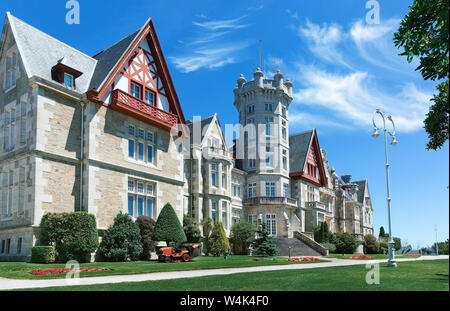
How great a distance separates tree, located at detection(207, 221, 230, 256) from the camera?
3434 cm

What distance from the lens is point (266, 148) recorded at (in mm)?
49219

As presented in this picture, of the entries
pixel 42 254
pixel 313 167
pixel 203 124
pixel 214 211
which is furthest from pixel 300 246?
pixel 42 254

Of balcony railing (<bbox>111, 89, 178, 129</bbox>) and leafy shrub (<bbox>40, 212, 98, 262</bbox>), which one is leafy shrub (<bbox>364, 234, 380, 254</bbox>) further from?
leafy shrub (<bbox>40, 212, 98, 262</bbox>)

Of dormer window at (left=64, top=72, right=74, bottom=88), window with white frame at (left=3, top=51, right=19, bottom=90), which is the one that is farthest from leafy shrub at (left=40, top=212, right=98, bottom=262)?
window with white frame at (left=3, top=51, right=19, bottom=90)

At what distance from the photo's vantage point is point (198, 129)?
138ft

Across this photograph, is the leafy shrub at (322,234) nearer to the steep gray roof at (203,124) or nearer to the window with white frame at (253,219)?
the window with white frame at (253,219)

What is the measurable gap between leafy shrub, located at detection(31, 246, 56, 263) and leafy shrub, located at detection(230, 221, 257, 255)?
21303mm

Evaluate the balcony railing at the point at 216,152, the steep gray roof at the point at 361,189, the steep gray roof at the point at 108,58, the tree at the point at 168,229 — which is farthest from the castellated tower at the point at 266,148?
the steep gray roof at the point at 361,189

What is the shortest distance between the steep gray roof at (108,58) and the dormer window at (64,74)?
146cm

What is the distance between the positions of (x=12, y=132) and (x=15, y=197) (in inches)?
171

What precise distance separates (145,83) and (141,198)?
829 centimetres
